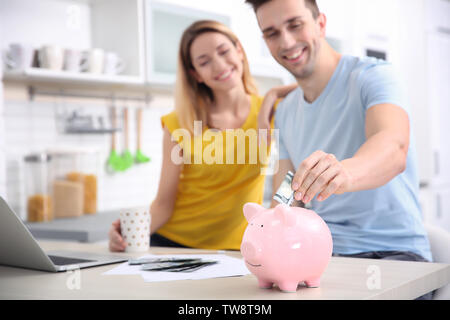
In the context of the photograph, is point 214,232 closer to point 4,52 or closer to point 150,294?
point 150,294

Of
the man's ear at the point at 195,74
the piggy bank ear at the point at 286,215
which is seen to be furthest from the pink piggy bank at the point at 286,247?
the man's ear at the point at 195,74

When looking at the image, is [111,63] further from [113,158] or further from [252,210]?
[252,210]

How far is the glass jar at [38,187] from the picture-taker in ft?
8.02

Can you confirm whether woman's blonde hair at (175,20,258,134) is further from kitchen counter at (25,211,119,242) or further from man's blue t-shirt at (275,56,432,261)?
kitchen counter at (25,211,119,242)

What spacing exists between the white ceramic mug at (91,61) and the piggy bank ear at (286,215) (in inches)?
72.2

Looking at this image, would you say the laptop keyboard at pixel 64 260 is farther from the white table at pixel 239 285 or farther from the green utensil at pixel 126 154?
the green utensil at pixel 126 154

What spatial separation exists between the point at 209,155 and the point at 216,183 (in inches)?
3.9

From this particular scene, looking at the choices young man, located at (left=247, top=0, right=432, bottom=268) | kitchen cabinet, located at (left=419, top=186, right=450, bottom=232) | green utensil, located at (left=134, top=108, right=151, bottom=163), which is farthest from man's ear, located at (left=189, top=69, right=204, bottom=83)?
kitchen cabinet, located at (left=419, top=186, right=450, bottom=232)

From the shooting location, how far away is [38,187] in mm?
2525

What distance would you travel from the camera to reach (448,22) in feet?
14.0

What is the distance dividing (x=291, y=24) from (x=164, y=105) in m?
1.73

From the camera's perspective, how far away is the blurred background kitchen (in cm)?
239

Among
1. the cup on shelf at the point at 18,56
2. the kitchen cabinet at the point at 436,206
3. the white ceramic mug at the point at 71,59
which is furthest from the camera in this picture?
the kitchen cabinet at the point at 436,206

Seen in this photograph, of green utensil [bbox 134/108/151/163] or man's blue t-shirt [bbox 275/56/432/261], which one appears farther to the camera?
green utensil [bbox 134/108/151/163]
